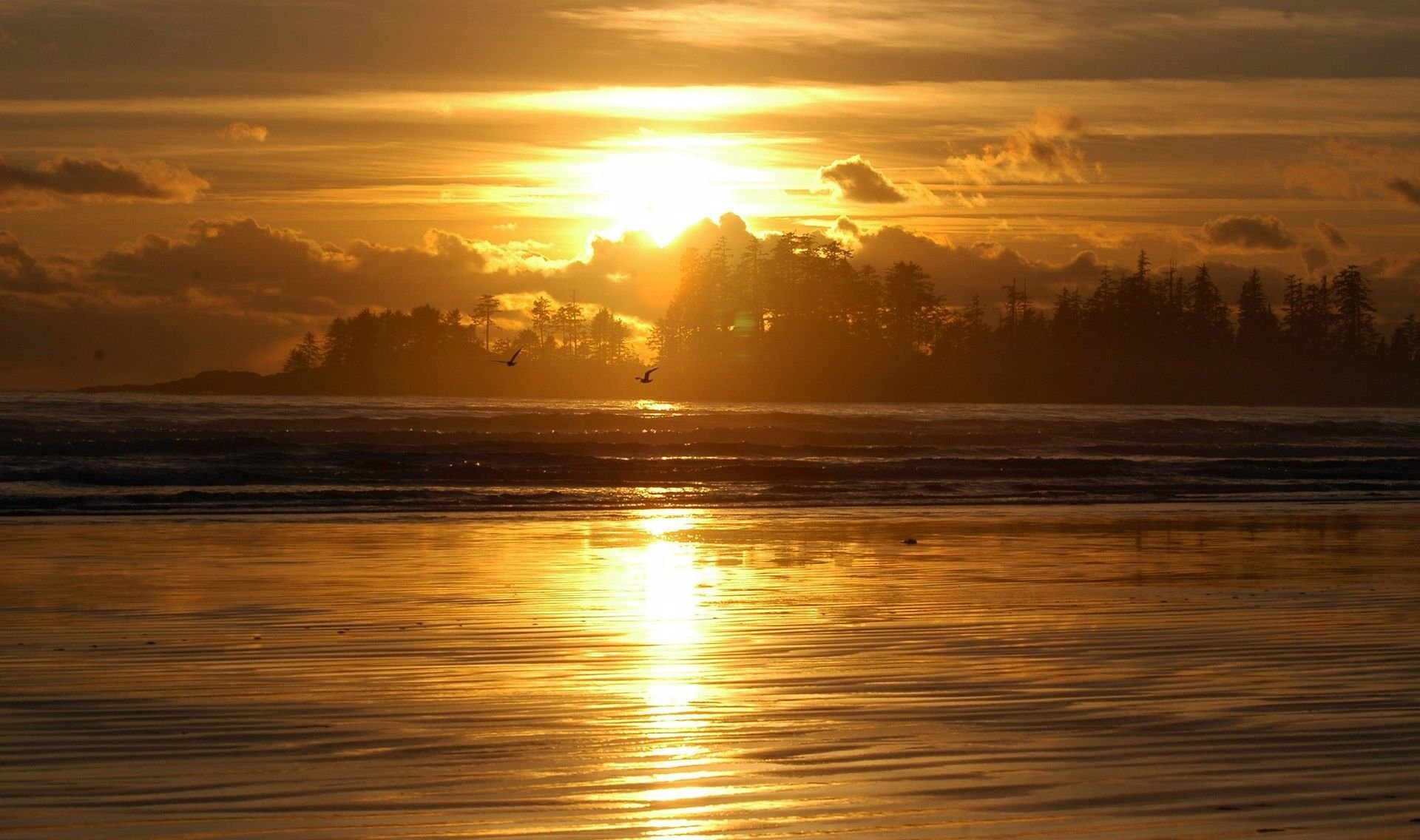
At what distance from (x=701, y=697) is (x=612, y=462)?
27.9 metres

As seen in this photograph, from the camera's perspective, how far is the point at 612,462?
1399 inches

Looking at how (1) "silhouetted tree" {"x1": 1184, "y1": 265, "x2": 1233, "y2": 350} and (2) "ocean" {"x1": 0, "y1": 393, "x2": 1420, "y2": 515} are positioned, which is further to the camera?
(1) "silhouetted tree" {"x1": 1184, "y1": 265, "x2": 1233, "y2": 350}

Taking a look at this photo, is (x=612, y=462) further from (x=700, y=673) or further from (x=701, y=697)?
(x=701, y=697)

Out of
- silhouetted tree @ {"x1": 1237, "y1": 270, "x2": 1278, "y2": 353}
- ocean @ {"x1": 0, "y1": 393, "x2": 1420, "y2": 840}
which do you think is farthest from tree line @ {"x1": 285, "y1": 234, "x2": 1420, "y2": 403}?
ocean @ {"x1": 0, "y1": 393, "x2": 1420, "y2": 840}

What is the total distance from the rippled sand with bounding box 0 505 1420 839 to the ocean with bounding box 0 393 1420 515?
10871 millimetres

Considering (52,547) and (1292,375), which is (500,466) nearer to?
(52,547)

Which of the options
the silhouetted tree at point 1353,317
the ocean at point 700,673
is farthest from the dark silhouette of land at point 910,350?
the ocean at point 700,673

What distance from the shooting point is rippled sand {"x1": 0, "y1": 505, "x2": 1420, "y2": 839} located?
5609mm

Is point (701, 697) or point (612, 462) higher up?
point (701, 697)

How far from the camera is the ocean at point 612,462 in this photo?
25891 mm

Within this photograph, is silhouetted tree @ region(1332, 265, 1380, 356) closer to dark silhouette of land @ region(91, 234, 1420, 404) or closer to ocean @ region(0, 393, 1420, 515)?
dark silhouette of land @ region(91, 234, 1420, 404)

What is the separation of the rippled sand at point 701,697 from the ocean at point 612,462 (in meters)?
10.9

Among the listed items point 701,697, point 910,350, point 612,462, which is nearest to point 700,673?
point 701,697

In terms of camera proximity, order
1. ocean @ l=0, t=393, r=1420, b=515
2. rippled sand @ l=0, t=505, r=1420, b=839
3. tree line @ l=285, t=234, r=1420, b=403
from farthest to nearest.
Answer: tree line @ l=285, t=234, r=1420, b=403, ocean @ l=0, t=393, r=1420, b=515, rippled sand @ l=0, t=505, r=1420, b=839
